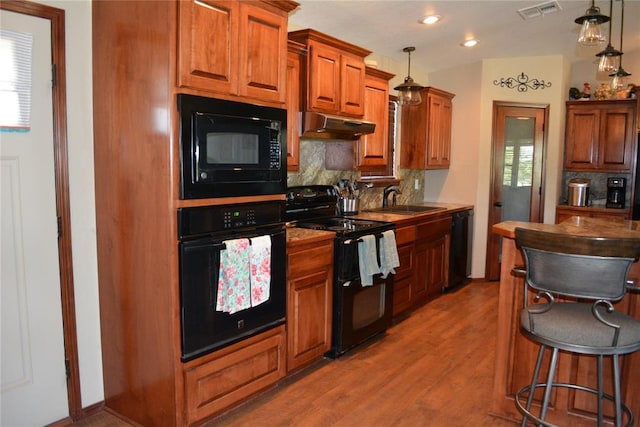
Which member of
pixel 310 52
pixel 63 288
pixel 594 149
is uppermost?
pixel 310 52

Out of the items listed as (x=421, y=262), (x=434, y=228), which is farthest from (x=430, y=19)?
(x=421, y=262)

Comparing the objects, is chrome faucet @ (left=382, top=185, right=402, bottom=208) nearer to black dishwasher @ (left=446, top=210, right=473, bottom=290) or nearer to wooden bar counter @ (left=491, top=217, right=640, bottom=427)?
black dishwasher @ (left=446, top=210, right=473, bottom=290)

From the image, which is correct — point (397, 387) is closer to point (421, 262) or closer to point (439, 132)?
point (421, 262)

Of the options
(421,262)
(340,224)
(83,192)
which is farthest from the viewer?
(421,262)

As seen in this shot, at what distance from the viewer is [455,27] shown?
431 cm

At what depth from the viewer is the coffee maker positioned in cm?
550

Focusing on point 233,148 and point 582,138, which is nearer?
point 233,148

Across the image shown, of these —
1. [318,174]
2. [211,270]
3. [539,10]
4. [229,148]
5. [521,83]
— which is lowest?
[211,270]

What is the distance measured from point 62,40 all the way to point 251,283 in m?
1.57

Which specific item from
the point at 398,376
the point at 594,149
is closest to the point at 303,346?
the point at 398,376

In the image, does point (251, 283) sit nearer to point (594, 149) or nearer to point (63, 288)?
point (63, 288)

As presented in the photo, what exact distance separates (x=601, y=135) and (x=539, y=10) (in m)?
2.27

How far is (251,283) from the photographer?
2.51 meters

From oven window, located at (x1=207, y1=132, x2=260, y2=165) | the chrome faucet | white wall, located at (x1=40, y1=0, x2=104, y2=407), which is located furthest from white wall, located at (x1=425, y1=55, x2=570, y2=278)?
white wall, located at (x1=40, y1=0, x2=104, y2=407)
